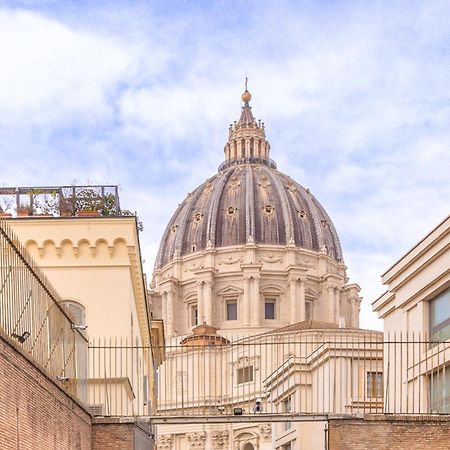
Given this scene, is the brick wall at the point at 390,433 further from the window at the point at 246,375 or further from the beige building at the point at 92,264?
the window at the point at 246,375

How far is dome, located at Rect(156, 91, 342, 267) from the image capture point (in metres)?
107

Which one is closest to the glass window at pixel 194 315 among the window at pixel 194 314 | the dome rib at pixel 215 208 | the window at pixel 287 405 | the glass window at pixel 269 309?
the window at pixel 194 314

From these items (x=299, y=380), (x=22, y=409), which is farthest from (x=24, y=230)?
(x=299, y=380)

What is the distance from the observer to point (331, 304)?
341ft

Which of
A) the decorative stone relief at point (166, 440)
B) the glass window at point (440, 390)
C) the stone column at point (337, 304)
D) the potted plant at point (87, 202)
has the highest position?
the stone column at point (337, 304)

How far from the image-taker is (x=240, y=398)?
73.5 meters

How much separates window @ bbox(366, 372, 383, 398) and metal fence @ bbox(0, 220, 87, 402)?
20.0 meters

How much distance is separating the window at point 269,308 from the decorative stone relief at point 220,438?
54.1 feet

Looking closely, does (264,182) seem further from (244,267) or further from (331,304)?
(331,304)

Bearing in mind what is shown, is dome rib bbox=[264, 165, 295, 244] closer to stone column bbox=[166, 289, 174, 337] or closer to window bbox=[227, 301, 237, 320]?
window bbox=[227, 301, 237, 320]

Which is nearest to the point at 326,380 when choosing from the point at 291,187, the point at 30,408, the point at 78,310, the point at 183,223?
the point at 78,310

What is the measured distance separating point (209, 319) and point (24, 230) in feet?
259

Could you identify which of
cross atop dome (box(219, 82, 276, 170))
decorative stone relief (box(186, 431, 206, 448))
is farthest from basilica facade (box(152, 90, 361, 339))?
decorative stone relief (box(186, 431, 206, 448))

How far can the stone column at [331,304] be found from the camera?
103188mm
